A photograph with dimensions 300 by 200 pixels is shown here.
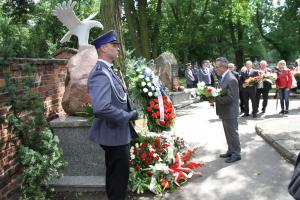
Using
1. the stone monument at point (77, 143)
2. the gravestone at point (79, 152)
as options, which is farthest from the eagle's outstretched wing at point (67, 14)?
the gravestone at point (79, 152)

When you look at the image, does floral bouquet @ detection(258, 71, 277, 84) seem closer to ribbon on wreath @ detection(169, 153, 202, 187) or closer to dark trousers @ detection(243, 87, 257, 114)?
dark trousers @ detection(243, 87, 257, 114)

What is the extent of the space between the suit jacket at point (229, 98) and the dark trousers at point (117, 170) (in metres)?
3.23

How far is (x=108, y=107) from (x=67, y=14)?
3622 millimetres

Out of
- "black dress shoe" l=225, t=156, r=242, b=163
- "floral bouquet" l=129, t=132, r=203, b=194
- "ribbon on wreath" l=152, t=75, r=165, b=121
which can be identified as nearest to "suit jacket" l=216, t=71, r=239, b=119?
"black dress shoe" l=225, t=156, r=242, b=163

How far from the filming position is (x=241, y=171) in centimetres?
657

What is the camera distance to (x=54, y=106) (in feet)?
21.9

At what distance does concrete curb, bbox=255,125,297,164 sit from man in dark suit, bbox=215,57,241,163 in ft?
2.92

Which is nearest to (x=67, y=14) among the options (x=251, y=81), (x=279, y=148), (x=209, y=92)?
(x=209, y=92)

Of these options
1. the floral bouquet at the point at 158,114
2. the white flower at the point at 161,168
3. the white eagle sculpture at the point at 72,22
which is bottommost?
the white flower at the point at 161,168

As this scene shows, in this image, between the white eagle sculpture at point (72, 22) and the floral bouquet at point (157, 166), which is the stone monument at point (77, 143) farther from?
the white eagle sculpture at point (72, 22)

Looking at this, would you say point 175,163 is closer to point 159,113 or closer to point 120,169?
point 159,113

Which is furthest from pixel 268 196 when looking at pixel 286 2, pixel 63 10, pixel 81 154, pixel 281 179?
pixel 286 2

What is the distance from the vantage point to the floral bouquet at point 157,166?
561cm

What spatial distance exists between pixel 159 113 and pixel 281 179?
7.30 ft
